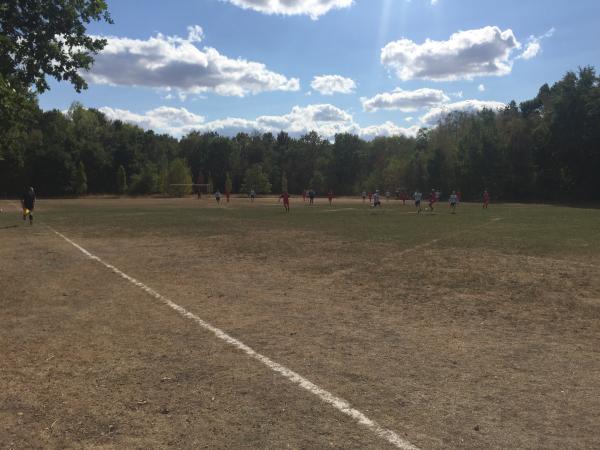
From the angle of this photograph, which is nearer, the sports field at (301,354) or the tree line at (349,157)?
the sports field at (301,354)

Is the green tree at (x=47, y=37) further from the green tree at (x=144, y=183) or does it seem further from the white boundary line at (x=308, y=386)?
the green tree at (x=144, y=183)

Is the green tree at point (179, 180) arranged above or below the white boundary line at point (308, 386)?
above

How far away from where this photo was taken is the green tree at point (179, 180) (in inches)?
3597

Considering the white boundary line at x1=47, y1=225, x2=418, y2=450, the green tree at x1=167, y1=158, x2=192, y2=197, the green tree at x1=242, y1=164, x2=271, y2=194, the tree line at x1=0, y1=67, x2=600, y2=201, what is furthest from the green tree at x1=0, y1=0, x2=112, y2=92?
the green tree at x1=242, y1=164, x2=271, y2=194

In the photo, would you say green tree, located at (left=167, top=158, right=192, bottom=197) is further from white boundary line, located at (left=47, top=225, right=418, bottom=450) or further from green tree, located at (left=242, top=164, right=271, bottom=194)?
white boundary line, located at (left=47, top=225, right=418, bottom=450)

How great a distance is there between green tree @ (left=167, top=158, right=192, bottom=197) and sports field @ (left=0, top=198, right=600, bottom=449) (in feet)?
260

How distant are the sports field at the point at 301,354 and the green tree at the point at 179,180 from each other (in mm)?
79275

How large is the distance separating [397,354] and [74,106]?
116949mm

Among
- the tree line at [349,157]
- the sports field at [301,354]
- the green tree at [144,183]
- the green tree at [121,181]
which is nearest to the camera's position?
the sports field at [301,354]

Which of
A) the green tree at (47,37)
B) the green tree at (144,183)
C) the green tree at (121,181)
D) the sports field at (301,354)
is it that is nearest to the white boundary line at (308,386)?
the sports field at (301,354)

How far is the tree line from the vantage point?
64438mm

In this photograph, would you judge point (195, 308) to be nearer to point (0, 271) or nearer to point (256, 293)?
point (256, 293)

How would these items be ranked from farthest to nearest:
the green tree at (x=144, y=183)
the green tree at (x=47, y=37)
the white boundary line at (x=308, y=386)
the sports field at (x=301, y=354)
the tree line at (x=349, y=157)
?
1. the green tree at (x=144, y=183)
2. the tree line at (x=349, y=157)
3. the green tree at (x=47, y=37)
4. the sports field at (x=301, y=354)
5. the white boundary line at (x=308, y=386)

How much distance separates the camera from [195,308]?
28.4 ft
